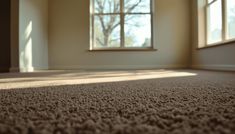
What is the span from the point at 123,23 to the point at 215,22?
5.54 ft

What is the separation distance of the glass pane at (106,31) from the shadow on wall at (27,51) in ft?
4.31

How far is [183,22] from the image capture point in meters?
4.51

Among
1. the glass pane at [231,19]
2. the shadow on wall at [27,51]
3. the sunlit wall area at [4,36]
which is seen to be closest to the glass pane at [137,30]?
the glass pane at [231,19]

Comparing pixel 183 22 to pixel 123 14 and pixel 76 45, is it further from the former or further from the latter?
pixel 76 45

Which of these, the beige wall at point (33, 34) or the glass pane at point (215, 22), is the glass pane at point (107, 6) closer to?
the beige wall at point (33, 34)

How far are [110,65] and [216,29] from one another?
1983mm

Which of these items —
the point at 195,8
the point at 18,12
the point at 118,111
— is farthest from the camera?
the point at 195,8

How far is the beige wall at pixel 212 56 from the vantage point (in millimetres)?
3062

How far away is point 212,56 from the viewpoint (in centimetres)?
361

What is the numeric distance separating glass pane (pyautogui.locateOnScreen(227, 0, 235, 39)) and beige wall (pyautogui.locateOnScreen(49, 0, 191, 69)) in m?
1.33

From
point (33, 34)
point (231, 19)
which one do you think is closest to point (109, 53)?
point (33, 34)

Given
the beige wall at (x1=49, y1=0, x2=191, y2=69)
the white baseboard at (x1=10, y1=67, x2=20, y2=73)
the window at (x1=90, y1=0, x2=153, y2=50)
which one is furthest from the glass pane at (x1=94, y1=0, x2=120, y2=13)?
the white baseboard at (x1=10, y1=67, x2=20, y2=73)

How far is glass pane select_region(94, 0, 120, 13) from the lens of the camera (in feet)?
15.2

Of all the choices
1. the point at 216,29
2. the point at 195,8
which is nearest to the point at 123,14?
→ the point at 195,8
